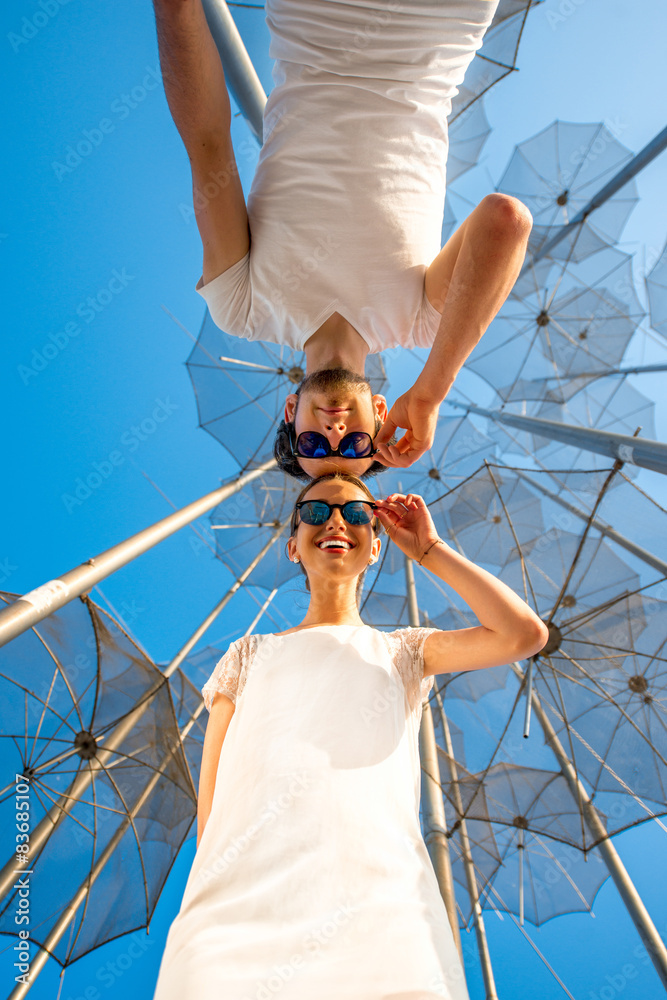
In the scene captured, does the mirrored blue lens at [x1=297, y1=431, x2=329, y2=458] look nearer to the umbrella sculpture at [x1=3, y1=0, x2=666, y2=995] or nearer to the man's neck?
the man's neck

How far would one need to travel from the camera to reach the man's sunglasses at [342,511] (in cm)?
317

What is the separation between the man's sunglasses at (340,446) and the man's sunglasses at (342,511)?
0.95ft

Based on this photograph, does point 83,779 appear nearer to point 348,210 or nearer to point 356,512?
point 356,512

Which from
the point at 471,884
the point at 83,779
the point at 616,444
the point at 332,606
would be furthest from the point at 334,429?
the point at 471,884

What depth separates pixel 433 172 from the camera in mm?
2826

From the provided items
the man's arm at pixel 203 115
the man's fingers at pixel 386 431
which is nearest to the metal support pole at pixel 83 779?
the man's fingers at pixel 386 431

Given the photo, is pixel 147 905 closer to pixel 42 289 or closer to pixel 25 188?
pixel 42 289

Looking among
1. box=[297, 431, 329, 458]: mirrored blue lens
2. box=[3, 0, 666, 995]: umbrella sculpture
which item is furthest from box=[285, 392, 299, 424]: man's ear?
box=[3, 0, 666, 995]: umbrella sculpture

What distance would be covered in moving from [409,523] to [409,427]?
553mm

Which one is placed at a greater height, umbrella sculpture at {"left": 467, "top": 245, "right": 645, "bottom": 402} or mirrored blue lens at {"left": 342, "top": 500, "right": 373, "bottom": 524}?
umbrella sculpture at {"left": 467, "top": 245, "right": 645, "bottom": 402}

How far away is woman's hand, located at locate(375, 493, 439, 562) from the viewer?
2942 millimetres

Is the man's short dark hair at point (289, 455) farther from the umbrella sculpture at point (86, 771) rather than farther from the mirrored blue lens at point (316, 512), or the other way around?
the umbrella sculpture at point (86, 771)

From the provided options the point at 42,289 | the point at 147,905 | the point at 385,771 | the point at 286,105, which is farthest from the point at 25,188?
the point at 147,905

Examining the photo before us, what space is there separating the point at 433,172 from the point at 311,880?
10.7ft
